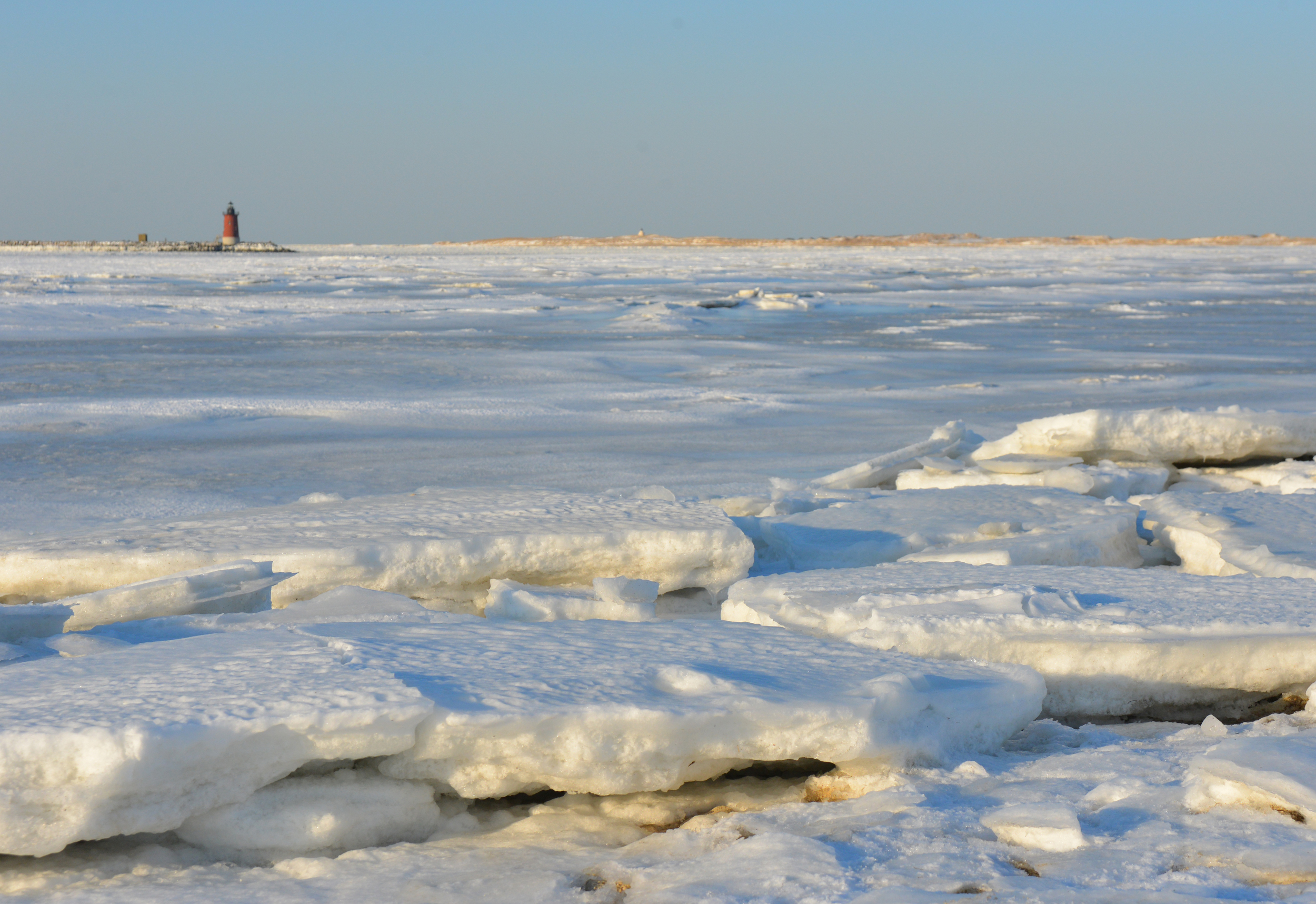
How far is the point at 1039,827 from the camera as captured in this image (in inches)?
65.8

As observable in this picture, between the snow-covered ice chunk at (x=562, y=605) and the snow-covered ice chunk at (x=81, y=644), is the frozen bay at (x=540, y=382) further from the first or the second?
the snow-covered ice chunk at (x=562, y=605)

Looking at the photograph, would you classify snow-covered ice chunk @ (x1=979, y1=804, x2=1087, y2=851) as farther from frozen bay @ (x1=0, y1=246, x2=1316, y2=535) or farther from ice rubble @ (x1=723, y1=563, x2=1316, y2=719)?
frozen bay @ (x1=0, y1=246, x2=1316, y2=535)

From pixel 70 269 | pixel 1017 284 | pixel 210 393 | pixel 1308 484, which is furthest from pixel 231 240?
pixel 1308 484

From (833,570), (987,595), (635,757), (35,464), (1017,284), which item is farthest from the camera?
(1017,284)

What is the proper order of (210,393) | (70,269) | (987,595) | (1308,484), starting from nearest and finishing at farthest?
(987,595) < (1308,484) < (210,393) < (70,269)

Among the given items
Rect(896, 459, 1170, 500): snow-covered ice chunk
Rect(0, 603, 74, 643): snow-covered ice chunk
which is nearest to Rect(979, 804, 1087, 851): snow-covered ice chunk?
Rect(0, 603, 74, 643): snow-covered ice chunk

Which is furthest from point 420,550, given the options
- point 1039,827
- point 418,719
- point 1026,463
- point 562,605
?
point 1026,463

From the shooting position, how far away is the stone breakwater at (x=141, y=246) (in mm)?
67312

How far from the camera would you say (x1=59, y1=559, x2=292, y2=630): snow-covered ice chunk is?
2598 millimetres

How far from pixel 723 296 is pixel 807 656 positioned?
1770cm

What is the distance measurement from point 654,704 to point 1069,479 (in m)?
2.65

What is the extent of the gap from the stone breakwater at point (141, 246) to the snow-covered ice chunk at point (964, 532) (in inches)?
2663

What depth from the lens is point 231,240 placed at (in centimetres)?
7225

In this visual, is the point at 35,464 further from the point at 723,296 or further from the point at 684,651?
the point at 723,296
